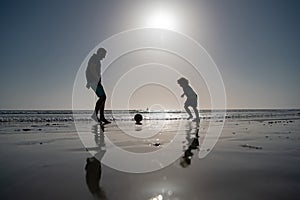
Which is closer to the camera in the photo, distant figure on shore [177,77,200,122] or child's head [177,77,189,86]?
distant figure on shore [177,77,200,122]

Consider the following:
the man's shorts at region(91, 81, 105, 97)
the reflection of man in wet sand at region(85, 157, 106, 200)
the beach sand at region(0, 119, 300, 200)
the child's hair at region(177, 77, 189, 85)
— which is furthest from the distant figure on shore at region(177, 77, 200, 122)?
the reflection of man in wet sand at region(85, 157, 106, 200)

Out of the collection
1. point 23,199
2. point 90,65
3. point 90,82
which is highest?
point 90,65

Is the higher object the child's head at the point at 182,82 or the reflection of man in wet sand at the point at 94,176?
the child's head at the point at 182,82

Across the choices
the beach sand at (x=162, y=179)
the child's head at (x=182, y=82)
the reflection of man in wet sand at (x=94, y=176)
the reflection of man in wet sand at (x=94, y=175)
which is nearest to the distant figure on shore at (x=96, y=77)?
the reflection of man in wet sand at (x=94, y=175)

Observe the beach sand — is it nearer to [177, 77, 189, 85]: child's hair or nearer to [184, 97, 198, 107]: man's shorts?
[184, 97, 198, 107]: man's shorts

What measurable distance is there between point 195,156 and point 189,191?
211cm

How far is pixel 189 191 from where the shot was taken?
288 cm

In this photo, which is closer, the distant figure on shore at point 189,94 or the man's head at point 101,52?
the man's head at point 101,52

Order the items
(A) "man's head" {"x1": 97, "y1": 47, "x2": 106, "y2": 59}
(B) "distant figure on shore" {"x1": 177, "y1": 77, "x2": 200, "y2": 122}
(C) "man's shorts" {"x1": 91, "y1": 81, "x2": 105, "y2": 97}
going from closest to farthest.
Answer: (C) "man's shorts" {"x1": 91, "y1": 81, "x2": 105, "y2": 97}, (A) "man's head" {"x1": 97, "y1": 47, "x2": 106, "y2": 59}, (B) "distant figure on shore" {"x1": 177, "y1": 77, "x2": 200, "y2": 122}

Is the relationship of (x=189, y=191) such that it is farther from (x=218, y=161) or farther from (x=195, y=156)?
(x=195, y=156)

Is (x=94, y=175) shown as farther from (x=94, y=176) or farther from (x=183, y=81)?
(x=183, y=81)

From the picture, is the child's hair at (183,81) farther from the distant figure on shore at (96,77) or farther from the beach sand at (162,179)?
the beach sand at (162,179)

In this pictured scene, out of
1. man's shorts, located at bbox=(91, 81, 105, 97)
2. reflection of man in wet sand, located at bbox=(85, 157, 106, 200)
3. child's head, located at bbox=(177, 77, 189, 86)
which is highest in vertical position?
child's head, located at bbox=(177, 77, 189, 86)

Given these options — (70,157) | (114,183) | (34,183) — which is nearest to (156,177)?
(114,183)
